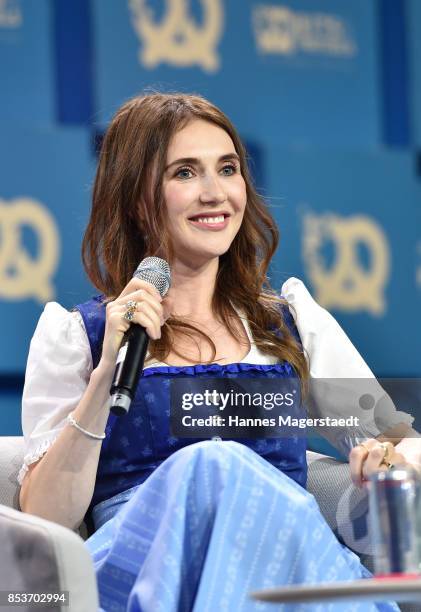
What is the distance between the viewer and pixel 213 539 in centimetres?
150

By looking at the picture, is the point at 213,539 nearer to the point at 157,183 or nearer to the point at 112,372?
the point at 112,372

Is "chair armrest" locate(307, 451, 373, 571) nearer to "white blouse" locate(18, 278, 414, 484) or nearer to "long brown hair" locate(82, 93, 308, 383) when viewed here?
"white blouse" locate(18, 278, 414, 484)

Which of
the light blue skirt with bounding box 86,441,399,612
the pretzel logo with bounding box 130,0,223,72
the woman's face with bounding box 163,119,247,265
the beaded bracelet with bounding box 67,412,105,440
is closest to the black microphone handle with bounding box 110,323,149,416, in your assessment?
the light blue skirt with bounding box 86,441,399,612

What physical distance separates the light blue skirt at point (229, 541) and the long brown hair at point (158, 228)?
582 millimetres

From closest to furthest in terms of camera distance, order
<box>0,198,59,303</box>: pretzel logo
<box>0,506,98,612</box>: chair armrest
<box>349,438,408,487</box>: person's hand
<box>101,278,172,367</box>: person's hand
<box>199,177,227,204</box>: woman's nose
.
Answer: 1. <box>0,506,98,612</box>: chair armrest
2. <box>101,278,172,367</box>: person's hand
3. <box>349,438,408,487</box>: person's hand
4. <box>199,177,227,204</box>: woman's nose
5. <box>0,198,59,303</box>: pretzel logo

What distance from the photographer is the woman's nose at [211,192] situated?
2131 millimetres

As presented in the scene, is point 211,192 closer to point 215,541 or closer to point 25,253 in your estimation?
point 215,541

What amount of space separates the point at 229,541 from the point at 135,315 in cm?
37

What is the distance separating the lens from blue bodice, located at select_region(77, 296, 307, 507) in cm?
203

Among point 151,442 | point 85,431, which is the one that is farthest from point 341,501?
point 85,431

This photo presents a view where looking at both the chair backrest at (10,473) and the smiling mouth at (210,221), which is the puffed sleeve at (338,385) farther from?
the chair backrest at (10,473)

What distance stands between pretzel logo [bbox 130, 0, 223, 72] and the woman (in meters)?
1.12

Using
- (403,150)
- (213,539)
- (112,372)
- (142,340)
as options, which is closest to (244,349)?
(112,372)

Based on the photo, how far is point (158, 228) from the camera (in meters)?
2.19
